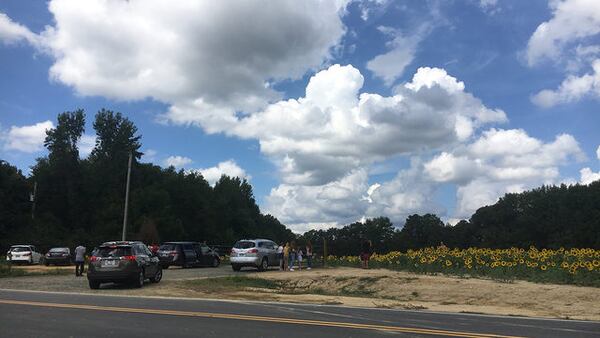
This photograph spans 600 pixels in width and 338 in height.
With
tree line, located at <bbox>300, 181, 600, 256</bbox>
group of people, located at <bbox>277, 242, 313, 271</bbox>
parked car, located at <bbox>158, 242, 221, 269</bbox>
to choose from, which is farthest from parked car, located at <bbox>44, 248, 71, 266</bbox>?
tree line, located at <bbox>300, 181, 600, 256</bbox>

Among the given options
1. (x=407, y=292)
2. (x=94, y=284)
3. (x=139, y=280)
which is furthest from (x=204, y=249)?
(x=407, y=292)

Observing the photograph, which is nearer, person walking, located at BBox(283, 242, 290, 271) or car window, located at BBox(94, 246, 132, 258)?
car window, located at BBox(94, 246, 132, 258)

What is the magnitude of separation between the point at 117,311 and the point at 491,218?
96.9 meters

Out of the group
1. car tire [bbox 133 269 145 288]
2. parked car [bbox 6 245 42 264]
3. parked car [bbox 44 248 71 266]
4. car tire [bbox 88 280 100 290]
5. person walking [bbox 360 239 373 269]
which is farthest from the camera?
parked car [bbox 6 245 42 264]

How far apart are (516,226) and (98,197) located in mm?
66603

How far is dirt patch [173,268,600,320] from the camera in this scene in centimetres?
1559

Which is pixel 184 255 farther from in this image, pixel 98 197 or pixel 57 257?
pixel 98 197

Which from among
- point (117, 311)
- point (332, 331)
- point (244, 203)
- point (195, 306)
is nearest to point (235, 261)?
point (195, 306)

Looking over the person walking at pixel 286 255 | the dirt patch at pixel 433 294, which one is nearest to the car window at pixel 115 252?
the dirt patch at pixel 433 294

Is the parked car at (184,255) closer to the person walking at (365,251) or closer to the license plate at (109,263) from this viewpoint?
the person walking at (365,251)

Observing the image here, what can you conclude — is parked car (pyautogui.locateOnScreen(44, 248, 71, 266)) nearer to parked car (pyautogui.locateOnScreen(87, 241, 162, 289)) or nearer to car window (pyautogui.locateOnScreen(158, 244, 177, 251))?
car window (pyautogui.locateOnScreen(158, 244, 177, 251))

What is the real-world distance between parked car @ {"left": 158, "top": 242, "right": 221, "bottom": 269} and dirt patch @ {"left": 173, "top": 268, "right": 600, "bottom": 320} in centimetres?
1078

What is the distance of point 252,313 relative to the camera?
42.5ft

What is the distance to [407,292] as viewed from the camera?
1958 cm
